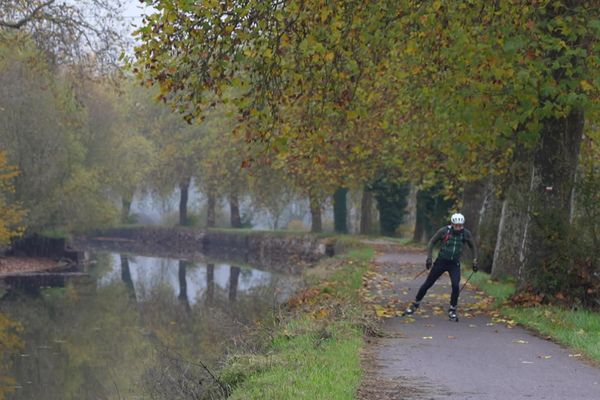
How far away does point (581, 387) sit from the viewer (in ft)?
39.6

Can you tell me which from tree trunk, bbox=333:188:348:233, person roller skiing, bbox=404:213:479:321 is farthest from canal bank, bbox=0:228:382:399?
tree trunk, bbox=333:188:348:233

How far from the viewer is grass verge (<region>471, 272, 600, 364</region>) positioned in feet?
50.8

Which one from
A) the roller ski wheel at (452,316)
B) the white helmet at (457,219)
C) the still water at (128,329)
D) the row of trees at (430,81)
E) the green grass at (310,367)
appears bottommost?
the still water at (128,329)

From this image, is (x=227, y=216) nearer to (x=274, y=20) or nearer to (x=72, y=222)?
(x=72, y=222)

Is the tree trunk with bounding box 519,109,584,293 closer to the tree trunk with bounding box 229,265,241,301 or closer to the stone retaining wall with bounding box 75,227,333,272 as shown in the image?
the tree trunk with bounding box 229,265,241,301

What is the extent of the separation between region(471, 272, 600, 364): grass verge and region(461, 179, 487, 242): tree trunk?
14.7m

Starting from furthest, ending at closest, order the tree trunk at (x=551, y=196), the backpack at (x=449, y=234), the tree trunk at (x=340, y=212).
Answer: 1. the tree trunk at (x=340, y=212)
2. the tree trunk at (x=551, y=196)
3. the backpack at (x=449, y=234)

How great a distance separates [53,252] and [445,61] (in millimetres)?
36360

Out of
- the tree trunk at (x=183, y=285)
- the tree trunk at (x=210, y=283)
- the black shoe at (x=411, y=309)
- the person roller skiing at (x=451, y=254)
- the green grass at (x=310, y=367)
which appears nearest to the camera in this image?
the green grass at (x=310, y=367)

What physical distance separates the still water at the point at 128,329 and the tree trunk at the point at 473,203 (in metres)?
7.57

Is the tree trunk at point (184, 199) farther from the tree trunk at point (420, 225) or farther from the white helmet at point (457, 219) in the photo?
the white helmet at point (457, 219)

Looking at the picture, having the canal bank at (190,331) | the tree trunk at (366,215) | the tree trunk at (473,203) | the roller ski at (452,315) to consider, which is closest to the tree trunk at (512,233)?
the canal bank at (190,331)

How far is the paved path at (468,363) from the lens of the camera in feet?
38.2

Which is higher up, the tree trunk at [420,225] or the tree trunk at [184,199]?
the tree trunk at [184,199]
